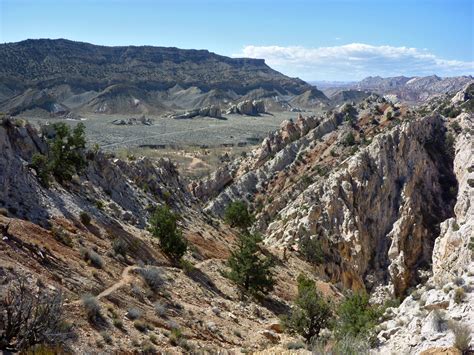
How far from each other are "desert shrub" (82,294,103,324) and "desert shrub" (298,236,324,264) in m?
25.3

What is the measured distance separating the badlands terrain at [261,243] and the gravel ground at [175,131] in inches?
2513

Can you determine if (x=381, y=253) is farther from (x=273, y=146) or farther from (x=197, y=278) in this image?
(x=273, y=146)

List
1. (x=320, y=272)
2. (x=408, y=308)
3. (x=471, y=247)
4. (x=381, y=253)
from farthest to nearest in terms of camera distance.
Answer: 1. (x=381, y=253)
2. (x=320, y=272)
3. (x=471, y=247)
4. (x=408, y=308)

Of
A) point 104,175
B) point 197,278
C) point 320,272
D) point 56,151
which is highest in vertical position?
point 56,151

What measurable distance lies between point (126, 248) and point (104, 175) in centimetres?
1096

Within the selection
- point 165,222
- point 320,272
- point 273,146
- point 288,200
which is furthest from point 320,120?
point 165,222

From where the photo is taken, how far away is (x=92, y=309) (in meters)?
13.7

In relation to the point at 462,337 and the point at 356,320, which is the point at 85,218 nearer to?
the point at 356,320

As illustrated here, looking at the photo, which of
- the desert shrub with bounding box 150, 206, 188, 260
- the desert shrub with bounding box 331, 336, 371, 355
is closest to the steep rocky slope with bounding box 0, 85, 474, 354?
the desert shrub with bounding box 150, 206, 188, 260

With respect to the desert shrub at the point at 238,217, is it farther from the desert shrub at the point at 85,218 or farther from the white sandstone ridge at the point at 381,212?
the desert shrub at the point at 85,218

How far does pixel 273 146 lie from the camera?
222 ft

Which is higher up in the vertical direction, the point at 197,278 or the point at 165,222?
the point at 165,222

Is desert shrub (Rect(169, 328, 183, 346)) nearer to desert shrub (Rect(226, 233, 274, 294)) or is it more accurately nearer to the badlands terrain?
the badlands terrain

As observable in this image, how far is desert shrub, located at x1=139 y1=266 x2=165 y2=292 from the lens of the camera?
1901cm
